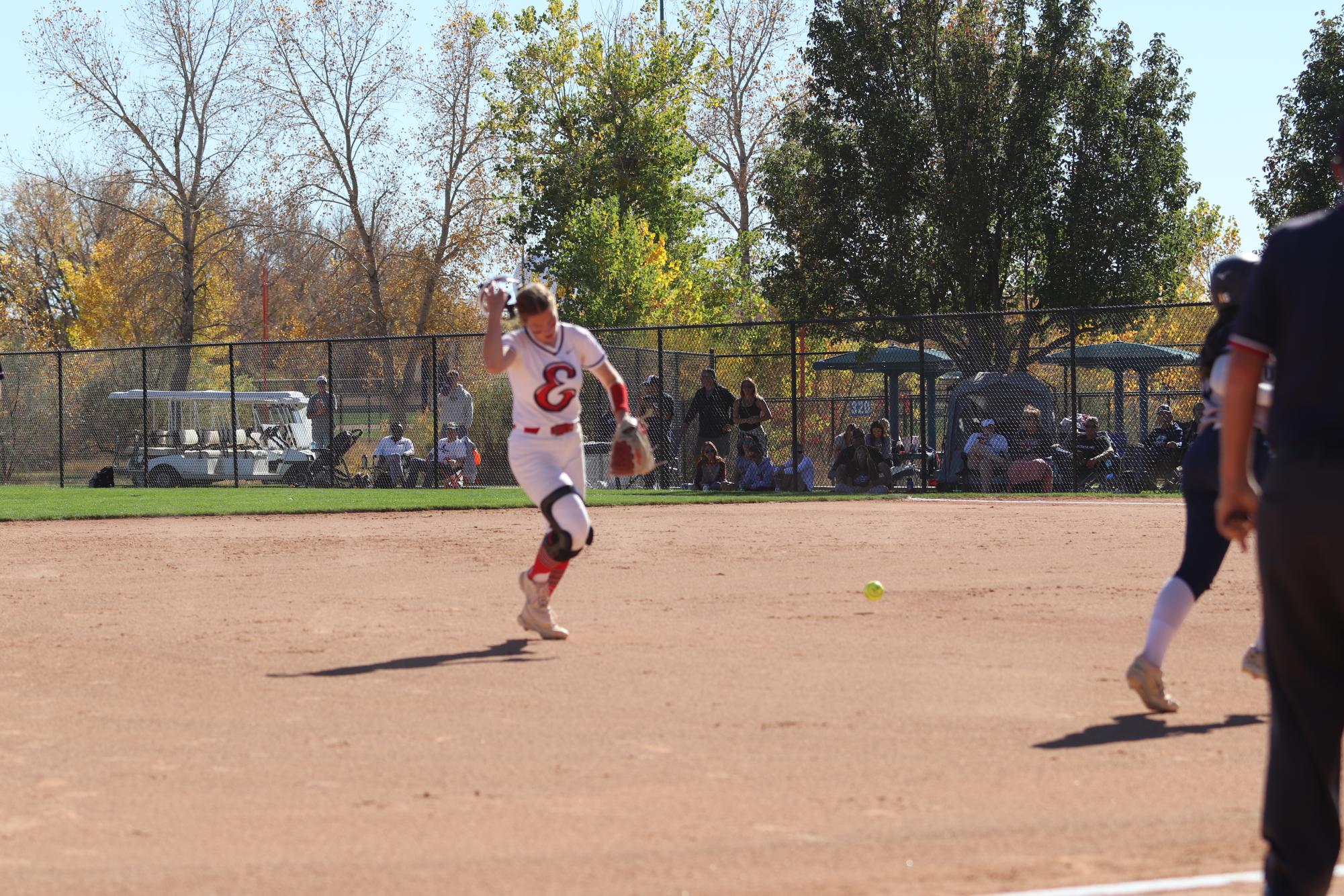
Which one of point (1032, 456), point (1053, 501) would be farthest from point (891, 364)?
point (1053, 501)

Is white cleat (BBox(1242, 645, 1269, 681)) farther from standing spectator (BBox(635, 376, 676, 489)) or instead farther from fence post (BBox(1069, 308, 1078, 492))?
standing spectator (BBox(635, 376, 676, 489))

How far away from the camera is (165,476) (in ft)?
91.2

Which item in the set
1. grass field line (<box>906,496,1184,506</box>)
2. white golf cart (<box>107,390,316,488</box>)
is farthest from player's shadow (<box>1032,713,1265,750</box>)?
white golf cart (<box>107,390,316,488</box>)

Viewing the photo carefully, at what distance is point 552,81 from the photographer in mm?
45656

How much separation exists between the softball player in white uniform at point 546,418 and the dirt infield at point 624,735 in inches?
15.1

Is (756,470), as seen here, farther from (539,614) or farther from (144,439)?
(539,614)

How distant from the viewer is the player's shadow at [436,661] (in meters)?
7.41

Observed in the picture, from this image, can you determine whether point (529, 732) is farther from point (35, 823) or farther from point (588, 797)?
point (35, 823)

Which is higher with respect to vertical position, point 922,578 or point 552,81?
point 552,81

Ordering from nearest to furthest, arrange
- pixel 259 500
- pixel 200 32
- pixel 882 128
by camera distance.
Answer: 1. pixel 259 500
2. pixel 882 128
3. pixel 200 32

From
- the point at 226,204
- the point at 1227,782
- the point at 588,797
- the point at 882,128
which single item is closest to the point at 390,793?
the point at 588,797

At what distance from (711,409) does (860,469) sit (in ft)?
8.33

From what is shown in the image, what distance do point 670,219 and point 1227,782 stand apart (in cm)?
4235

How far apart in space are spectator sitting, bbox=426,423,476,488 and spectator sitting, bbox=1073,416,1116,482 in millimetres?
10395
